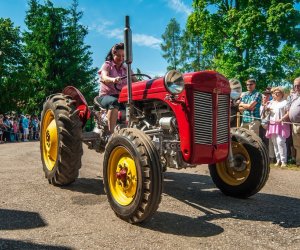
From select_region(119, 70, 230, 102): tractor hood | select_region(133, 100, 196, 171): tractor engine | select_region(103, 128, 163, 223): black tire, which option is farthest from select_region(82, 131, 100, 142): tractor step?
select_region(103, 128, 163, 223): black tire

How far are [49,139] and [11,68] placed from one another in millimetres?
29290

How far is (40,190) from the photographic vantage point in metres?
5.32

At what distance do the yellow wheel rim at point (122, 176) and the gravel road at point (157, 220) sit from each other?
24 centimetres

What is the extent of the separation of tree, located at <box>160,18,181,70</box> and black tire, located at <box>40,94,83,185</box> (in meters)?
37.0

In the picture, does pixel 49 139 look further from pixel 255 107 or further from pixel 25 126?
pixel 25 126

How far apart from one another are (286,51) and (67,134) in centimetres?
1965

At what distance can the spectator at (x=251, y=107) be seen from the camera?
349 inches

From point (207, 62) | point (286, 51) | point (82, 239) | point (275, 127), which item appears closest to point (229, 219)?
point (82, 239)

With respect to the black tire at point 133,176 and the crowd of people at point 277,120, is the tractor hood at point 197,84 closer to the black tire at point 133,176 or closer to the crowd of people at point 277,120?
the black tire at point 133,176

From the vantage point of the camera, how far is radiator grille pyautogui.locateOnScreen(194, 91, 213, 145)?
13.6ft

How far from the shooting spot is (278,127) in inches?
337

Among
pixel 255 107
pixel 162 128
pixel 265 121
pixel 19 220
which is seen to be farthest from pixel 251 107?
pixel 19 220

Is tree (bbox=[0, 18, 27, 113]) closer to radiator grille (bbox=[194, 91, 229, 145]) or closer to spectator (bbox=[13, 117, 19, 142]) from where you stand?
spectator (bbox=[13, 117, 19, 142])

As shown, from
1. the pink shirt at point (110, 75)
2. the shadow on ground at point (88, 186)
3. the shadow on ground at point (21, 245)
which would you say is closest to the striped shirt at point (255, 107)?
the pink shirt at point (110, 75)
